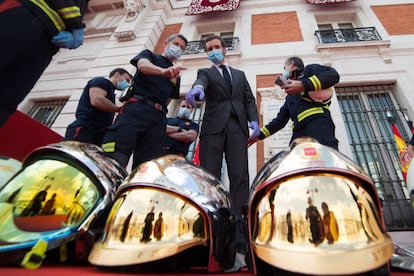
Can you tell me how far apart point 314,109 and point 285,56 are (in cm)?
359

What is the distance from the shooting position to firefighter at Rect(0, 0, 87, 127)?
129 centimetres

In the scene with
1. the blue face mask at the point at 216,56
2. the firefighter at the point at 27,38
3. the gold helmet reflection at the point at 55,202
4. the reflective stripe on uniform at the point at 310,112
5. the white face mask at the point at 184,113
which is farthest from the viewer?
the white face mask at the point at 184,113

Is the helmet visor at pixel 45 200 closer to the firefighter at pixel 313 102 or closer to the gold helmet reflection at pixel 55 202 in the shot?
the gold helmet reflection at pixel 55 202

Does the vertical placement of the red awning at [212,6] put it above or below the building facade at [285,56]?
above

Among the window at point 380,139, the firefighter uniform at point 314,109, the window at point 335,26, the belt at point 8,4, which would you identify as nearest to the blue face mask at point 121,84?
the belt at point 8,4

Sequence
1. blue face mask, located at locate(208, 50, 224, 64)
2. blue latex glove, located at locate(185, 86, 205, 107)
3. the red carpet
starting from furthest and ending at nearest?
blue face mask, located at locate(208, 50, 224, 64) → blue latex glove, located at locate(185, 86, 205, 107) → the red carpet

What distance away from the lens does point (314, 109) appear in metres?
1.96

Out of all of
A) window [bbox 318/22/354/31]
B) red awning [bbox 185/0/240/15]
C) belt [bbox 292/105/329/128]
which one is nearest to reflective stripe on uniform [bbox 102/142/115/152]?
belt [bbox 292/105/329/128]

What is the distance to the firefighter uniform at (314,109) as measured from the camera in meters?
1.84

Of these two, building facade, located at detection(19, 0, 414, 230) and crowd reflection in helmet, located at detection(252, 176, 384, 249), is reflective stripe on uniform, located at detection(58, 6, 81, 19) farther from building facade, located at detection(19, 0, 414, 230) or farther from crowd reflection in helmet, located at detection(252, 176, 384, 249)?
building facade, located at detection(19, 0, 414, 230)

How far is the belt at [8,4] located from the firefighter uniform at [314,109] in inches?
75.0

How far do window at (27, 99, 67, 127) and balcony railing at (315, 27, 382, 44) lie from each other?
613 cm

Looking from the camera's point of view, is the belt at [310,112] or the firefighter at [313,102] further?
the belt at [310,112]

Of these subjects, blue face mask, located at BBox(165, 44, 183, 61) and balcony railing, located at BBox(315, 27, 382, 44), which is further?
balcony railing, located at BBox(315, 27, 382, 44)
